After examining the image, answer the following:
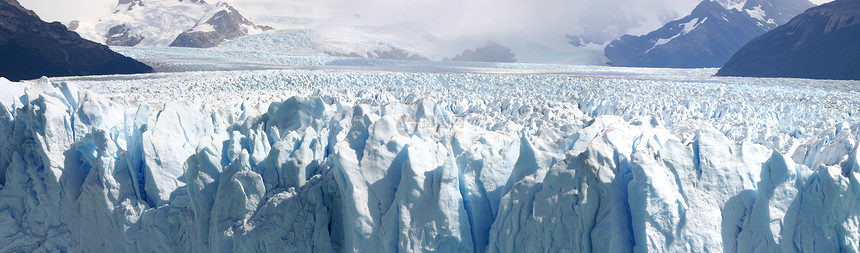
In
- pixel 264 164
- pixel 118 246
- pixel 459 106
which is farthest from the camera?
pixel 459 106

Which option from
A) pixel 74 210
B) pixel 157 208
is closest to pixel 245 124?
pixel 157 208

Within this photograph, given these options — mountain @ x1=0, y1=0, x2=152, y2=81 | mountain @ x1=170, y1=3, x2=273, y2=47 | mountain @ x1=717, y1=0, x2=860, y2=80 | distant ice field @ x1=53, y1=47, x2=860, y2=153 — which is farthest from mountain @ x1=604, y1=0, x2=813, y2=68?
mountain @ x1=0, y1=0, x2=152, y2=81

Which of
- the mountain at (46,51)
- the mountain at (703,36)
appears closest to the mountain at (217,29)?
the mountain at (46,51)

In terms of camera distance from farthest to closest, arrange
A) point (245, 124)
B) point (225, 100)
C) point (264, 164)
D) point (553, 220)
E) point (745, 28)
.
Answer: point (745, 28) < point (225, 100) < point (245, 124) < point (264, 164) < point (553, 220)

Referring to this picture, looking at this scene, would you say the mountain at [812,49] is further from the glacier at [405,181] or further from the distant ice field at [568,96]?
the glacier at [405,181]

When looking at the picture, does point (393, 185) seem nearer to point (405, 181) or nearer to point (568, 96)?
point (405, 181)

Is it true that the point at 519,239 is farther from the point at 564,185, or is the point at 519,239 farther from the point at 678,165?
the point at 678,165
